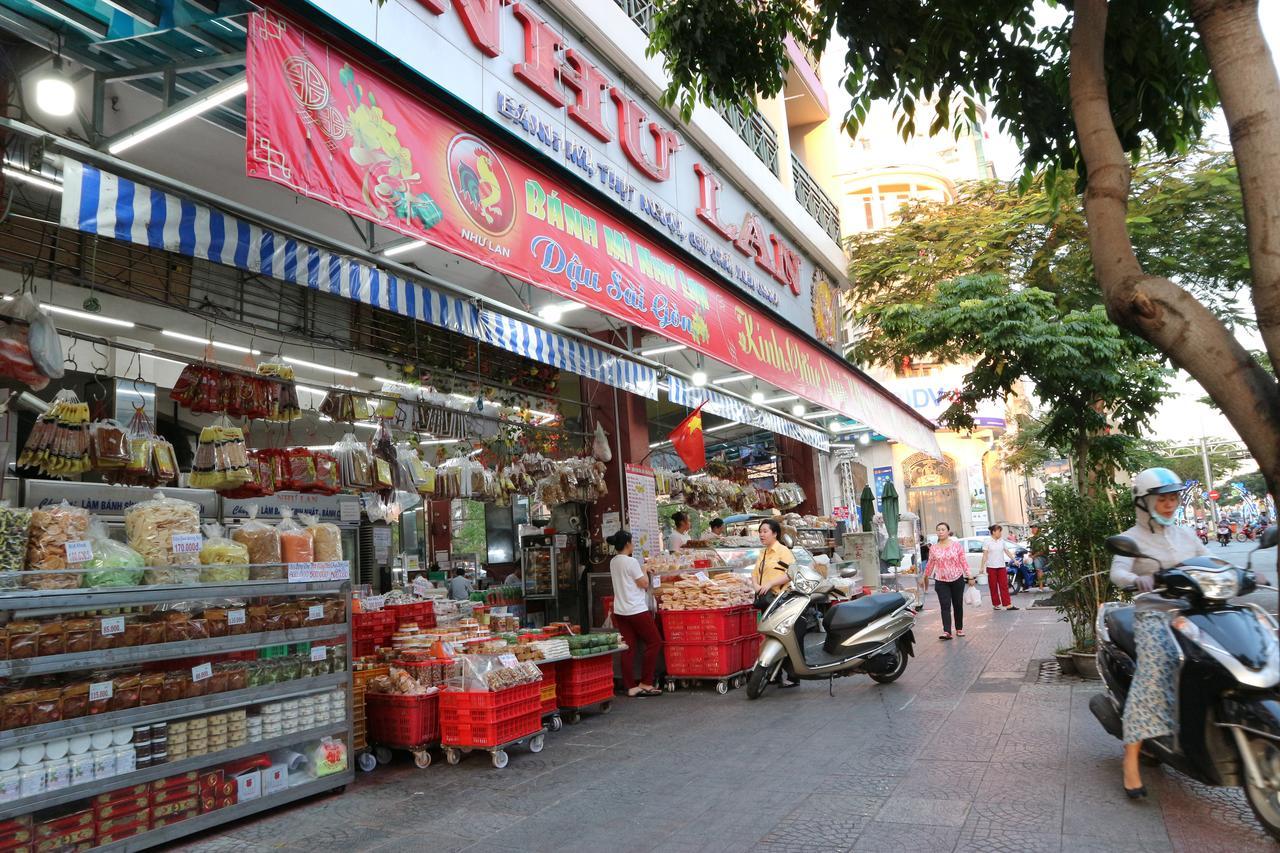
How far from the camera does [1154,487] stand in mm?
4707

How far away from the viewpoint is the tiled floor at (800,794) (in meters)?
3.93

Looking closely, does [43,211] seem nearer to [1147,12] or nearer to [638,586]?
[638,586]

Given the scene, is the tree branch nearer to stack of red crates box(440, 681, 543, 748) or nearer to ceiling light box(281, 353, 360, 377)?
stack of red crates box(440, 681, 543, 748)

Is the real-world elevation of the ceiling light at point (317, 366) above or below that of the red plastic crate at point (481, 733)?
above

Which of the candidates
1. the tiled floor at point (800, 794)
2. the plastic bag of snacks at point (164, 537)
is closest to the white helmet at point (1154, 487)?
the tiled floor at point (800, 794)

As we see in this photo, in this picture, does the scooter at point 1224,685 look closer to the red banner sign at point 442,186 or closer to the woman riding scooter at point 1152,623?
the woman riding scooter at point 1152,623

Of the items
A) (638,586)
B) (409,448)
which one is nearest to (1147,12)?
(638,586)

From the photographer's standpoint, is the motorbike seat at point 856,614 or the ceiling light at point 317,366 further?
the ceiling light at point 317,366

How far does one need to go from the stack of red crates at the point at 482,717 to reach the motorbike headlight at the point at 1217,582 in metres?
4.17

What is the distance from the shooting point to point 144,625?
443 centimetres

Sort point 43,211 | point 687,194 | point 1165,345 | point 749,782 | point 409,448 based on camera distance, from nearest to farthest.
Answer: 1. point 1165,345
2. point 749,782
3. point 43,211
4. point 409,448
5. point 687,194

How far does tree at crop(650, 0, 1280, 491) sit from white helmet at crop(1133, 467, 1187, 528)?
5.96 feet

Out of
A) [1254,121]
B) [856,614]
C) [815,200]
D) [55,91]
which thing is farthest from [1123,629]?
[815,200]

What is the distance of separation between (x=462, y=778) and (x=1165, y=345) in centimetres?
477
